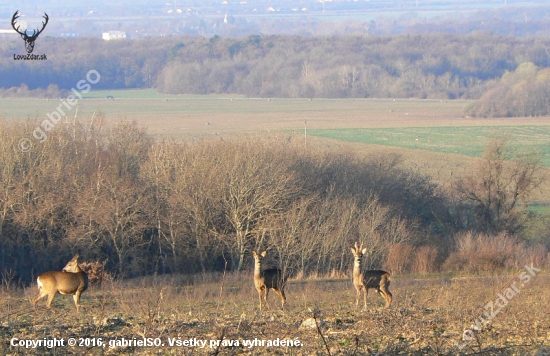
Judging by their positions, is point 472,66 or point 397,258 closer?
point 397,258

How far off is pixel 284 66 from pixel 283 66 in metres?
0.19

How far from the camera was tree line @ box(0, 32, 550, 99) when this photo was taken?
138625 mm

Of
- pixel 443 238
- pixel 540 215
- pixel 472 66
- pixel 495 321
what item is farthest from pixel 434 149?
pixel 472 66

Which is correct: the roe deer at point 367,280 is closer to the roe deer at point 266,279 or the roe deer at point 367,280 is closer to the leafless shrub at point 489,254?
the roe deer at point 266,279

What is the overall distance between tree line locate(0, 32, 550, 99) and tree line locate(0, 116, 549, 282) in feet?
288

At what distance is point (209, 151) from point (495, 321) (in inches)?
1209

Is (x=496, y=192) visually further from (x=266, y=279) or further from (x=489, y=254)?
(x=266, y=279)

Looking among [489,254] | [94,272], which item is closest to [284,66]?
[489,254]

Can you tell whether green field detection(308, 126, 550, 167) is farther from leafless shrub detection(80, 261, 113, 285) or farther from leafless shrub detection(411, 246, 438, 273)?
leafless shrub detection(80, 261, 113, 285)

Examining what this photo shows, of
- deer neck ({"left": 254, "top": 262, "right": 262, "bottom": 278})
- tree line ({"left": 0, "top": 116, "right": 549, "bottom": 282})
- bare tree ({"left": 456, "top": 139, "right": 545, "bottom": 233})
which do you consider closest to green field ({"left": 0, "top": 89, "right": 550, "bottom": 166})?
bare tree ({"left": 456, "top": 139, "right": 545, "bottom": 233})

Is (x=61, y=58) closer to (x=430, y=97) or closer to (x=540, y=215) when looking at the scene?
(x=430, y=97)

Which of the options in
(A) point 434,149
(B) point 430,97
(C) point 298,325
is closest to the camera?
(C) point 298,325

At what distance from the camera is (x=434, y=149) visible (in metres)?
75.6

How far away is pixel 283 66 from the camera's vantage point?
156 m
